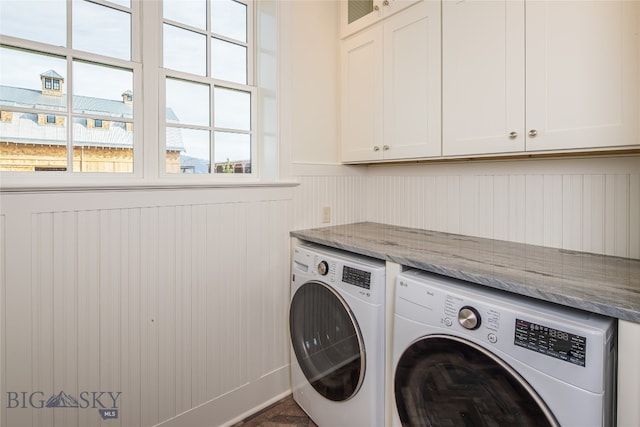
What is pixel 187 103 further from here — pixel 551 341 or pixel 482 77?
pixel 551 341

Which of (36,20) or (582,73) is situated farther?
(36,20)

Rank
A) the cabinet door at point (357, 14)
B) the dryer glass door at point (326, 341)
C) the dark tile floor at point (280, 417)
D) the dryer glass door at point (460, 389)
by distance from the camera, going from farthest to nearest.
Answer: the cabinet door at point (357, 14), the dark tile floor at point (280, 417), the dryer glass door at point (326, 341), the dryer glass door at point (460, 389)

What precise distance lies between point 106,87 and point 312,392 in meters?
1.74

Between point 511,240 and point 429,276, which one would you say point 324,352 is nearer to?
point 429,276

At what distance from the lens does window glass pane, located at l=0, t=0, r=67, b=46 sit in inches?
50.0

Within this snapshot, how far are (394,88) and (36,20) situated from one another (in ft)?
5.21

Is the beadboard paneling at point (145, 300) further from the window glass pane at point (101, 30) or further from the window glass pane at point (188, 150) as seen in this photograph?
the window glass pane at point (101, 30)

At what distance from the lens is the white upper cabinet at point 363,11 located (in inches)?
70.5

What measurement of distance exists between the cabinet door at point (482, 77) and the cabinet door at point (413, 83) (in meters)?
0.05

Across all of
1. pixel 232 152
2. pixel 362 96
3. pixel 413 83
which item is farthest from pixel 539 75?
pixel 232 152

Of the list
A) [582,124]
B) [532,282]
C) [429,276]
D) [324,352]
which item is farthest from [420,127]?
[324,352]

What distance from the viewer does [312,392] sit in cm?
175

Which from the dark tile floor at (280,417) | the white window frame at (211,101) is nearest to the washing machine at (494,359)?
the dark tile floor at (280,417)

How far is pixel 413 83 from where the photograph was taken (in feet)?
5.70
